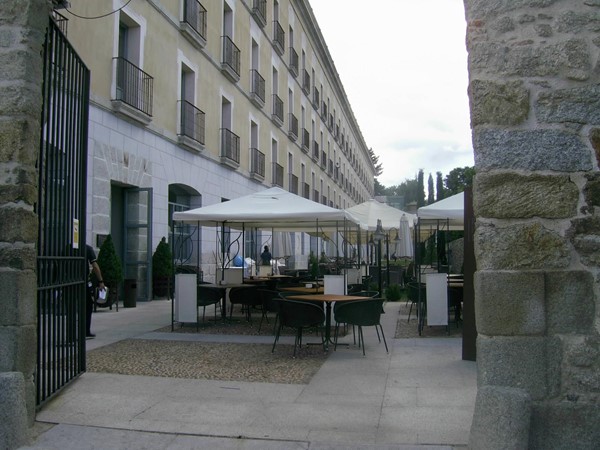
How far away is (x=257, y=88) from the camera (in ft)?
73.5

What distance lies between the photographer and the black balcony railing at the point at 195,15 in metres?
16.0

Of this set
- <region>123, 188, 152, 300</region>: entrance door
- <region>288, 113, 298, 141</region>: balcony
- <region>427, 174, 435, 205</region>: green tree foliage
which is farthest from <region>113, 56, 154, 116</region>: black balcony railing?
<region>427, 174, 435, 205</region>: green tree foliage

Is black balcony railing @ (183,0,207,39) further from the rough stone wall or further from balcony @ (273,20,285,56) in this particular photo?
the rough stone wall

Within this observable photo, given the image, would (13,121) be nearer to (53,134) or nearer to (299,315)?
(53,134)

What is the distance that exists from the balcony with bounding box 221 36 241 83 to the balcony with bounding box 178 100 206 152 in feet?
7.37

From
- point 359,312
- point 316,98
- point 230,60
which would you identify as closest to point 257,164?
point 230,60

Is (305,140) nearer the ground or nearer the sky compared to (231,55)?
nearer the ground

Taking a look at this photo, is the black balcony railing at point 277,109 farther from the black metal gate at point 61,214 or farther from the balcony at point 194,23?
the black metal gate at point 61,214

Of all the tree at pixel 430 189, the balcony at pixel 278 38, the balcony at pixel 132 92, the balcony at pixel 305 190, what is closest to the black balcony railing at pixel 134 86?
the balcony at pixel 132 92

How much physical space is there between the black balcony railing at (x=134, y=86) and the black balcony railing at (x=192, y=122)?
1956 mm

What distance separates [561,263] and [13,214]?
12.1 feet

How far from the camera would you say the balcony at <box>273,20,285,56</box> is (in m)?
24.8

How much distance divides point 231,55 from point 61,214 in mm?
15289

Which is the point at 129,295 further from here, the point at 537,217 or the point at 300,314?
the point at 537,217
